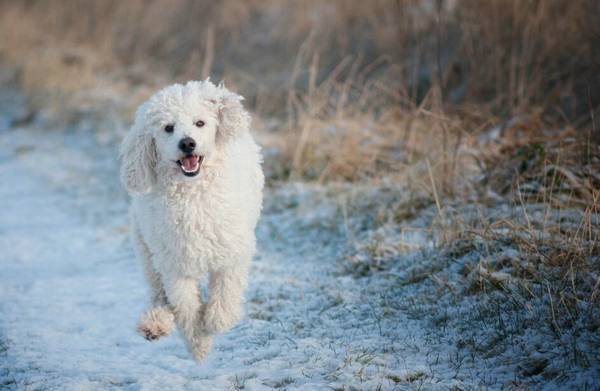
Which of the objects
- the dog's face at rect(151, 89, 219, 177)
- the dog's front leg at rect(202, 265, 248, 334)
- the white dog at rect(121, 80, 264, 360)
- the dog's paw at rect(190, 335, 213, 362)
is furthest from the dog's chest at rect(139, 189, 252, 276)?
the dog's paw at rect(190, 335, 213, 362)

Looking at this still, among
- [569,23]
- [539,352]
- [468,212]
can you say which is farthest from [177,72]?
[539,352]

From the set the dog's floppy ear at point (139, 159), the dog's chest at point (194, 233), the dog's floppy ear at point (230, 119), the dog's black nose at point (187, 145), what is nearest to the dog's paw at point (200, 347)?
the dog's chest at point (194, 233)

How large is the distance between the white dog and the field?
34cm

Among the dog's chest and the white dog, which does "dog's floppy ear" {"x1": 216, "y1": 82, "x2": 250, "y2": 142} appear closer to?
the white dog

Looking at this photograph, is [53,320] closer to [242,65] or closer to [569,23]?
[569,23]

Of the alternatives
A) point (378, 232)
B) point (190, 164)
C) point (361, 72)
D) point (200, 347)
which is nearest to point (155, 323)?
point (200, 347)

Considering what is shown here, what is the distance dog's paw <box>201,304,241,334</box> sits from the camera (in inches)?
150

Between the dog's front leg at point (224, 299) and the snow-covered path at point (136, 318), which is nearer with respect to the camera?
the snow-covered path at point (136, 318)

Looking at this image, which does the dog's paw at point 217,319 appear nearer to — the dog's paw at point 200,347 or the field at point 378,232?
the dog's paw at point 200,347

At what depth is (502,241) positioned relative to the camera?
455 centimetres

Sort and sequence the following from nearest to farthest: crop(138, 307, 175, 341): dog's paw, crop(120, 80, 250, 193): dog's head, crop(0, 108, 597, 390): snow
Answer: crop(0, 108, 597, 390): snow, crop(138, 307, 175, 341): dog's paw, crop(120, 80, 250, 193): dog's head

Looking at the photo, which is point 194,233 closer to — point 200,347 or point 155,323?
point 155,323

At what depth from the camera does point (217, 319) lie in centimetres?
382

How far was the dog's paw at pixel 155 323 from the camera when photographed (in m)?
3.62
